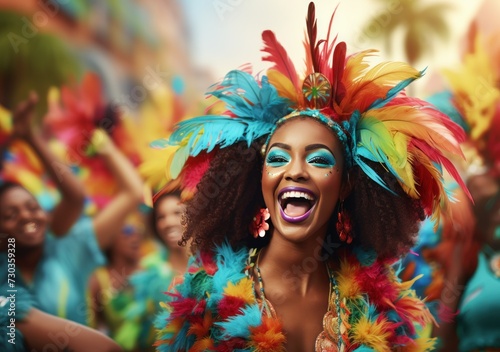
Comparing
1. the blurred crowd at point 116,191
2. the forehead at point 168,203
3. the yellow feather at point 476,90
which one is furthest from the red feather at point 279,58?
the yellow feather at point 476,90

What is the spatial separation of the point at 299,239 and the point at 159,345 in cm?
52

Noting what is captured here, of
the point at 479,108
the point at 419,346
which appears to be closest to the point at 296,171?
the point at 419,346

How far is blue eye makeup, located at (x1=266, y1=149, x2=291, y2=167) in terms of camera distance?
1978 millimetres

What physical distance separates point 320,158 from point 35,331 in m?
1.61

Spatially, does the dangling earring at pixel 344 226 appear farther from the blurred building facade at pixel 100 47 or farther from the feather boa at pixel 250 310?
the blurred building facade at pixel 100 47

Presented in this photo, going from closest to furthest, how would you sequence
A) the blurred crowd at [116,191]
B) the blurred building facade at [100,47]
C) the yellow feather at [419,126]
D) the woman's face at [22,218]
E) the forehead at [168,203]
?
the yellow feather at [419,126]
the woman's face at [22,218]
the blurred crowd at [116,191]
the forehead at [168,203]
the blurred building facade at [100,47]

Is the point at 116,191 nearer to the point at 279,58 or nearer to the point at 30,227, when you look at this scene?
the point at 30,227

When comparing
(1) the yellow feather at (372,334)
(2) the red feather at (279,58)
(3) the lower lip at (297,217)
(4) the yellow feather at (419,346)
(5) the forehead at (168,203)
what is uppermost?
(2) the red feather at (279,58)

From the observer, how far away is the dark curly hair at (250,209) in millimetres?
2094

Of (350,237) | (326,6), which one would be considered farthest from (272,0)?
(350,237)

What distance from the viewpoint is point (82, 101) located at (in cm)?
348

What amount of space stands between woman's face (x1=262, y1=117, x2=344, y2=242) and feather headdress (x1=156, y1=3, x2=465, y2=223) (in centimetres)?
6

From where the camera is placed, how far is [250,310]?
1.91 metres

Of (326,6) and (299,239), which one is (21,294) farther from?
(326,6)
